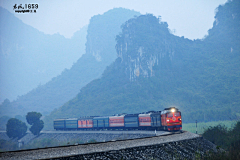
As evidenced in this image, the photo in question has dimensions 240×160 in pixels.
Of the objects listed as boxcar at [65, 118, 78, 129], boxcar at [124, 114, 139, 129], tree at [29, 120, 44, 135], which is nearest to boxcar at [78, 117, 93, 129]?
boxcar at [65, 118, 78, 129]

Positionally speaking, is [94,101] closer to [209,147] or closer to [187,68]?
[187,68]

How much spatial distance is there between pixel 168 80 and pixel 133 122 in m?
118

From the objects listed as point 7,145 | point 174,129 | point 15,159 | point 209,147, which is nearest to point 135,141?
point 209,147

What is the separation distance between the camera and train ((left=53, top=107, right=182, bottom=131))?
42.3m

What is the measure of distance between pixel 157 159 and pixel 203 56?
543 ft

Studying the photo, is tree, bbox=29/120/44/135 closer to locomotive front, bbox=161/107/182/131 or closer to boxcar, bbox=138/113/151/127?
boxcar, bbox=138/113/151/127

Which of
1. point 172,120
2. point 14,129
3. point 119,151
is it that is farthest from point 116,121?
point 119,151

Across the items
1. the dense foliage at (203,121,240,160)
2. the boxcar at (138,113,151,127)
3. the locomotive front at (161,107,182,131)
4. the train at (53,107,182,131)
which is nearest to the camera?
the dense foliage at (203,121,240,160)

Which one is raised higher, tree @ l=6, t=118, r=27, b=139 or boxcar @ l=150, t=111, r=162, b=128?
boxcar @ l=150, t=111, r=162, b=128

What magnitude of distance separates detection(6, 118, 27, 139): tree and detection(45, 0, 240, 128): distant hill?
54297mm

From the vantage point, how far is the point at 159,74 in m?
182

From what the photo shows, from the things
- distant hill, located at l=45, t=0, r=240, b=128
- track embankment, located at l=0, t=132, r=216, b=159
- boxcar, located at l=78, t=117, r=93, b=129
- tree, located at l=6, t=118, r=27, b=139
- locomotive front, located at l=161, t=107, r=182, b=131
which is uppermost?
distant hill, located at l=45, t=0, r=240, b=128

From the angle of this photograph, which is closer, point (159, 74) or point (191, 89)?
point (191, 89)

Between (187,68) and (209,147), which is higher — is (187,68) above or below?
above
